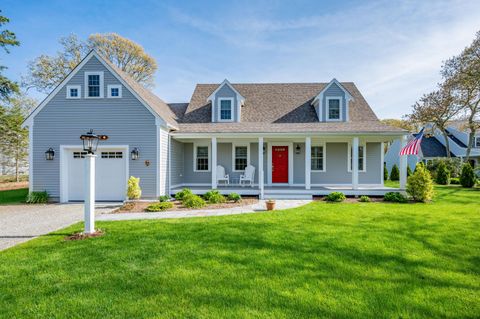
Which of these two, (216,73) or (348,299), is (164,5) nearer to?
(216,73)

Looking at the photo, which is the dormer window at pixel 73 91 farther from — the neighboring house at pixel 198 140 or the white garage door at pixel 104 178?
the white garage door at pixel 104 178

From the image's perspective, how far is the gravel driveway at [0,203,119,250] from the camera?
6148mm

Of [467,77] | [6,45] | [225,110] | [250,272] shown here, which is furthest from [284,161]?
[467,77]

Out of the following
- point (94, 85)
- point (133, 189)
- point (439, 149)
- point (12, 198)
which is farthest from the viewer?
point (439, 149)

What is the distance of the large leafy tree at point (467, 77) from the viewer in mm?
20375

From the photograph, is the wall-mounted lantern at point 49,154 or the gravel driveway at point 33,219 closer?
the gravel driveway at point 33,219

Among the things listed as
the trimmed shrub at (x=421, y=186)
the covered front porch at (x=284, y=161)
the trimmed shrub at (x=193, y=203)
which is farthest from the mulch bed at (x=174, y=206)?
the trimmed shrub at (x=421, y=186)

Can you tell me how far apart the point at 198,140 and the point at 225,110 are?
2.30 metres

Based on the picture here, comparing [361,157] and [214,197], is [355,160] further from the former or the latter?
[214,197]

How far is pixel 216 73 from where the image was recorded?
717 inches

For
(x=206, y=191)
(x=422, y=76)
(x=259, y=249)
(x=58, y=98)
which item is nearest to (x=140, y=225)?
(x=259, y=249)

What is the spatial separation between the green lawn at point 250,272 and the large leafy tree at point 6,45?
1388cm

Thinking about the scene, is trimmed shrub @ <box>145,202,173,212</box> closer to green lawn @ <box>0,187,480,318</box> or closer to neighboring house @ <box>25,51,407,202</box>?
neighboring house @ <box>25,51,407,202</box>

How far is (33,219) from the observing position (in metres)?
7.89
